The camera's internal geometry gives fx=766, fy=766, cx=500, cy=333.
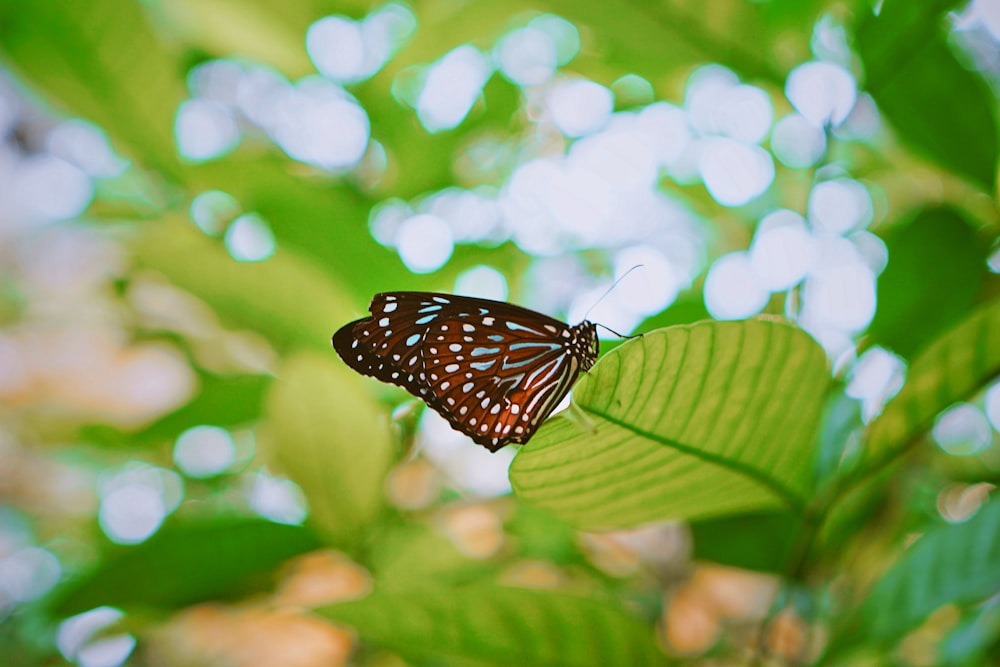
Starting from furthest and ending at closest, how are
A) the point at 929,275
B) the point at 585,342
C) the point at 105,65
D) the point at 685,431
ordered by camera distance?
the point at 105,65
the point at 929,275
the point at 585,342
the point at 685,431

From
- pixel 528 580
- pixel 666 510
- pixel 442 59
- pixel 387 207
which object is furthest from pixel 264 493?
pixel 666 510

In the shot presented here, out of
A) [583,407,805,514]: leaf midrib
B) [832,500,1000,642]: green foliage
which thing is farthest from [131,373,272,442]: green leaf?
[832,500,1000,642]: green foliage

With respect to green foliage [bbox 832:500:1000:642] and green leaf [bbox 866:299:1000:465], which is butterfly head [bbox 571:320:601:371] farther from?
green foliage [bbox 832:500:1000:642]

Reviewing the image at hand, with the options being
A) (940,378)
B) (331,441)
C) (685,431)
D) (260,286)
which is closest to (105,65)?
(260,286)

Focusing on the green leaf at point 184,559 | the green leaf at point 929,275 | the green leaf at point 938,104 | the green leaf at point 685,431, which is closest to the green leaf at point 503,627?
the green leaf at point 685,431

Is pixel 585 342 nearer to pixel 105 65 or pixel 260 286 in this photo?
pixel 260 286

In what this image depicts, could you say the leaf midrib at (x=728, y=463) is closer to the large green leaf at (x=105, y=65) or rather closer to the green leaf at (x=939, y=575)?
the green leaf at (x=939, y=575)
